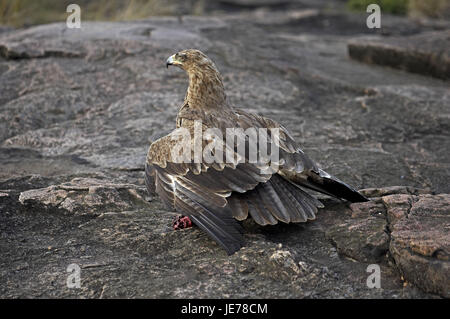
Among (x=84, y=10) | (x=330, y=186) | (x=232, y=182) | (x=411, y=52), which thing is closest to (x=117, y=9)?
(x=84, y=10)

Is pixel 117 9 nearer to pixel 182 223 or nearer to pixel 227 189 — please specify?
pixel 182 223

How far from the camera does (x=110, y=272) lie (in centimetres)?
337

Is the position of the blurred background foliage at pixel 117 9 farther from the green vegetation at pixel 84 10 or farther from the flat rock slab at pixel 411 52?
the flat rock slab at pixel 411 52

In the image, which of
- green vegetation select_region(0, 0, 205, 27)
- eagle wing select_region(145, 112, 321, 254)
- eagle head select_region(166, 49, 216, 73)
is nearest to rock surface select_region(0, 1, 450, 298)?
eagle wing select_region(145, 112, 321, 254)

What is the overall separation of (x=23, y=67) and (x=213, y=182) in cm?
423

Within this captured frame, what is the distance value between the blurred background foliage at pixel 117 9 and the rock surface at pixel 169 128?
1229mm

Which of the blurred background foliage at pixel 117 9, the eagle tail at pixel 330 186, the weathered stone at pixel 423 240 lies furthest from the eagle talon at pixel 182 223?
the blurred background foliage at pixel 117 9

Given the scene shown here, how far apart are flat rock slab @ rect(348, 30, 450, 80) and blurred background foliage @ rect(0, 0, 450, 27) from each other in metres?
2.67

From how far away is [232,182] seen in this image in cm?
360

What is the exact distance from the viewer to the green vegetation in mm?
9992

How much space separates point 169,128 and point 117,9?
254 inches

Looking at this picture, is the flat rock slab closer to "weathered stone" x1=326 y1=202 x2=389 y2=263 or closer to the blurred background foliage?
the blurred background foliage
